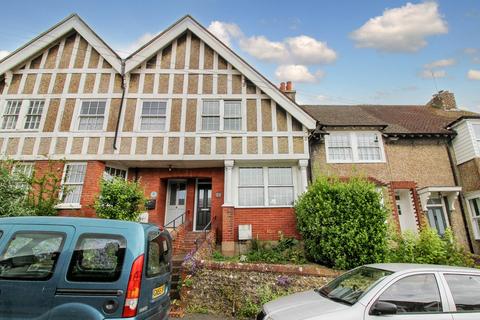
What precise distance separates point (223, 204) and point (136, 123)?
5360 millimetres

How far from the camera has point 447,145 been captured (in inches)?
525

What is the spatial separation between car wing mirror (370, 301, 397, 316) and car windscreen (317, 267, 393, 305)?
24 cm

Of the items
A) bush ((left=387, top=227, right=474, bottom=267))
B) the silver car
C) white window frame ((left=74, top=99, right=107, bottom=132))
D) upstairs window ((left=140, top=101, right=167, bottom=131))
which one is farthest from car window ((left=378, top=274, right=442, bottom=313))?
white window frame ((left=74, top=99, right=107, bottom=132))

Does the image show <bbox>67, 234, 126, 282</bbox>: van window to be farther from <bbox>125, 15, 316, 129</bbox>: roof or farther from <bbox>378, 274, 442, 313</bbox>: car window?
<bbox>125, 15, 316, 129</bbox>: roof

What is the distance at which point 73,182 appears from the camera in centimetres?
1058

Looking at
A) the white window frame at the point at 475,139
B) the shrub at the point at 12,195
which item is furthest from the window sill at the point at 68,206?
the white window frame at the point at 475,139

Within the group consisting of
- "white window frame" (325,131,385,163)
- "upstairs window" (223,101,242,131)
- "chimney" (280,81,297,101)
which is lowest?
"white window frame" (325,131,385,163)

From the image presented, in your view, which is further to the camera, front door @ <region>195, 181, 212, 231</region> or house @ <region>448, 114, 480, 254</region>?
house @ <region>448, 114, 480, 254</region>

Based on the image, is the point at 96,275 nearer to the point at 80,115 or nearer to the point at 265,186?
the point at 265,186

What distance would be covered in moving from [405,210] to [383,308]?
464 inches

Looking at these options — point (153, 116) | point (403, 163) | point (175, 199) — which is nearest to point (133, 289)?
point (175, 199)

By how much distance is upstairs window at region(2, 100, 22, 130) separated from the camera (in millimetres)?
11241

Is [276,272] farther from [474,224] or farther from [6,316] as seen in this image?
[474,224]

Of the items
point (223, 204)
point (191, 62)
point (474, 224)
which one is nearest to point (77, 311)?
point (223, 204)
